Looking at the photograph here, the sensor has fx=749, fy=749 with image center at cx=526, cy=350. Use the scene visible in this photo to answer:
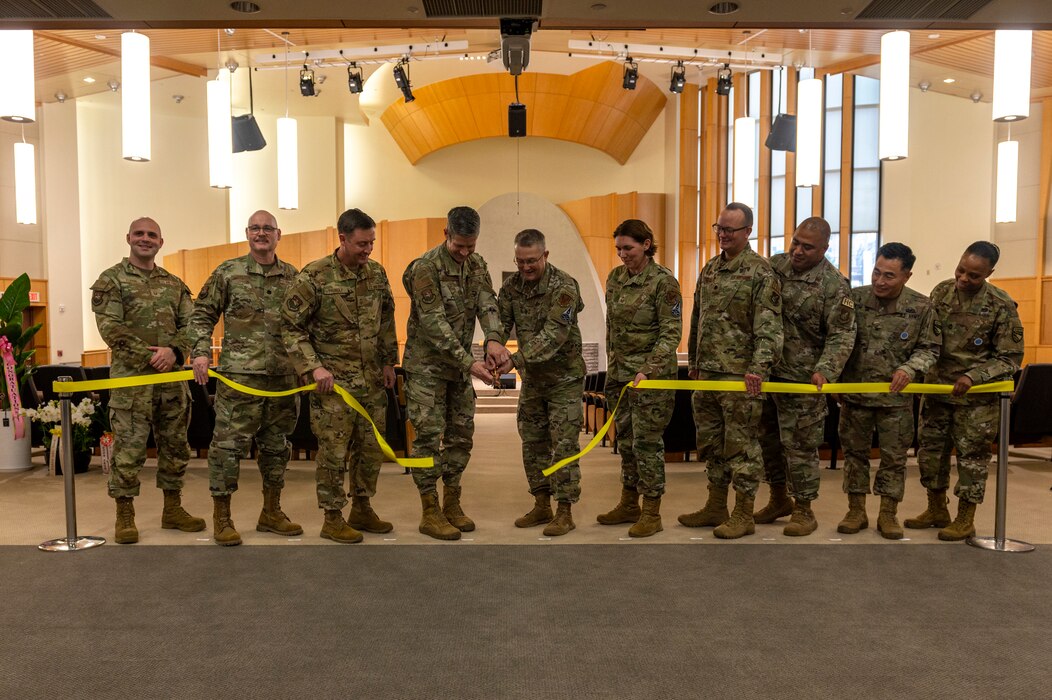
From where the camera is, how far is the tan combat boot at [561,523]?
13.1ft

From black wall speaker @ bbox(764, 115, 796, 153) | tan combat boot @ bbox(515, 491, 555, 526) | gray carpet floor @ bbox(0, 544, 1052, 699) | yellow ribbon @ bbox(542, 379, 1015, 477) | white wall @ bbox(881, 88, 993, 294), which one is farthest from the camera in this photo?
white wall @ bbox(881, 88, 993, 294)

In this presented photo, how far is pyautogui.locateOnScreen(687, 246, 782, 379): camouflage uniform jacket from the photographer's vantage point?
3834 millimetres

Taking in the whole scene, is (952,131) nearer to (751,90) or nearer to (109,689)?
(751,90)

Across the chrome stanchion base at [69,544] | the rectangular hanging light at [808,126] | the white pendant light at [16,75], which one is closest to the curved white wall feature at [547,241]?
the rectangular hanging light at [808,126]

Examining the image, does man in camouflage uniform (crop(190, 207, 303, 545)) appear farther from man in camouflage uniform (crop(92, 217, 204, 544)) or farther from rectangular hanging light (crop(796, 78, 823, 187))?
rectangular hanging light (crop(796, 78, 823, 187))

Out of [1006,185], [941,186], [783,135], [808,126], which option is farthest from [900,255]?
[941,186]

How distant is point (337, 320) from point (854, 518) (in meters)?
2.96

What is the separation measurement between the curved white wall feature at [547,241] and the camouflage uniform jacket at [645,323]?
36.7 ft

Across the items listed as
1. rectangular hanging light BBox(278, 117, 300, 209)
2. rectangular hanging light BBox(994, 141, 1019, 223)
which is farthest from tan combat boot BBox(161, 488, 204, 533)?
rectangular hanging light BBox(994, 141, 1019, 223)

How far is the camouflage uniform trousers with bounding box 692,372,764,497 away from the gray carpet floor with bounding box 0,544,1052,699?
440 millimetres

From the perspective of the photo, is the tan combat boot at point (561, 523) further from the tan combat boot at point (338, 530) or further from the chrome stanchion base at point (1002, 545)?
the chrome stanchion base at point (1002, 545)

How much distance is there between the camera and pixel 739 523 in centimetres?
397

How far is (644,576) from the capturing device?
10.8 ft

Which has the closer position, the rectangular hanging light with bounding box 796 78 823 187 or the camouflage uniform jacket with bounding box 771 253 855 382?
the camouflage uniform jacket with bounding box 771 253 855 382
